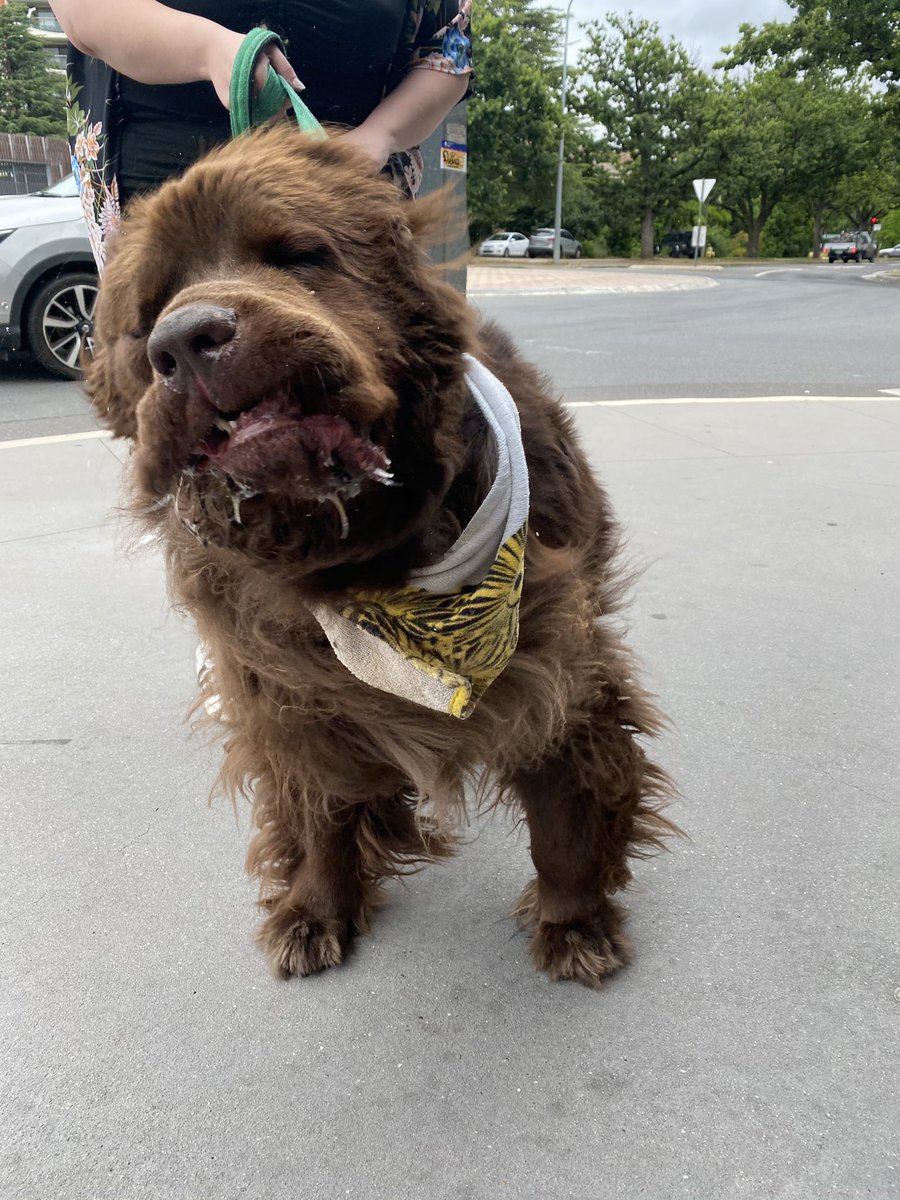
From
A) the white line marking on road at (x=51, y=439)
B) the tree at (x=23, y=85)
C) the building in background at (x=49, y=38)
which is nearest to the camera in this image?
the white line marking on road at (x=51, y=439)

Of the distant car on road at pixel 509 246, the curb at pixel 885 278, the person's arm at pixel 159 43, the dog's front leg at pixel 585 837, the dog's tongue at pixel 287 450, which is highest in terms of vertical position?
the distant car on road at pixel 509 246

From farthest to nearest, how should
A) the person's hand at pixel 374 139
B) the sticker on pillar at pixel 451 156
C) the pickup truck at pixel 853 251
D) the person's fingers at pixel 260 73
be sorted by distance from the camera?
1. the pickup truck at pixel 853 251
2. the sticker on pillar at pixel 451 156
3. the person's hand at pixel 374 139
4. the person's fingers at pixel 260 73

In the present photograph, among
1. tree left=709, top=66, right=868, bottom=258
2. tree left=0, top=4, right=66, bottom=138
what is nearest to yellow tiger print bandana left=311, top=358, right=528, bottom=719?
tree left=0, top=4, right=66, bottom=138

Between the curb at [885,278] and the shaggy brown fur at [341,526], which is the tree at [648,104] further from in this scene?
the shaggy brown fur at [341,526]

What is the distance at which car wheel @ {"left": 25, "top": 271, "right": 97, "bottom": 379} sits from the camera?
265 inches

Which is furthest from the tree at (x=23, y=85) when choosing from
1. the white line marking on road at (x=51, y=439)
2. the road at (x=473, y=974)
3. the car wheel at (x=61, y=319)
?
the road at (x=473, y=974)

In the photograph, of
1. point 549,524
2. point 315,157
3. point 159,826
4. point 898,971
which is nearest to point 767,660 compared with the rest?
point 898,971

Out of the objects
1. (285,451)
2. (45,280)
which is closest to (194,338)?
(285,451)

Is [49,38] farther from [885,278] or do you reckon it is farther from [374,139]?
[374,139]

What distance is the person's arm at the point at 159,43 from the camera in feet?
4.91

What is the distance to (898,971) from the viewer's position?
1754 mm

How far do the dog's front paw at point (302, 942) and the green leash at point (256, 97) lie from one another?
4.78ft

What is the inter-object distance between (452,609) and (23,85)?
159 ft

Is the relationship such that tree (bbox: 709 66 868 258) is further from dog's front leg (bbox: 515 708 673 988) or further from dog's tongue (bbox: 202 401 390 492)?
dog's tongue (bbox: 202 401 390 492)
